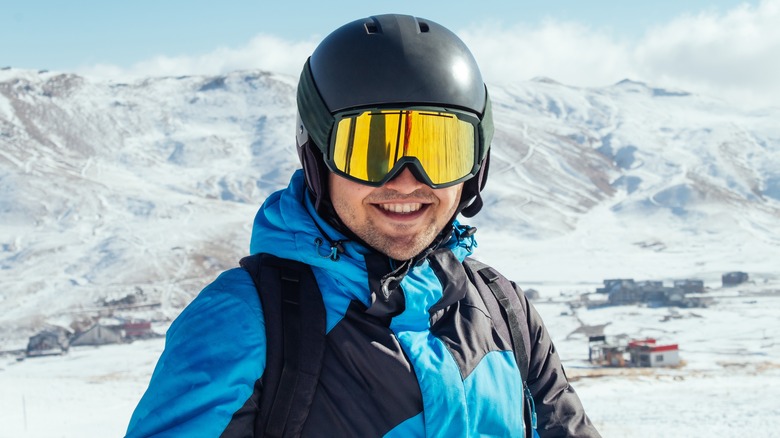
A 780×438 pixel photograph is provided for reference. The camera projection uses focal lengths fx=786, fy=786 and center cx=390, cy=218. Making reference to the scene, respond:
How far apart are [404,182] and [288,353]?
0.54 m

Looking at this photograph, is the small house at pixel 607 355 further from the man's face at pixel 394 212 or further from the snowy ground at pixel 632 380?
the man's face at pixel 394 212

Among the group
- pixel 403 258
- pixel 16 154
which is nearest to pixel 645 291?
pixel 403 258

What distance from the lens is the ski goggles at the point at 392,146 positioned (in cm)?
190

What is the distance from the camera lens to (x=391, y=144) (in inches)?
74.7

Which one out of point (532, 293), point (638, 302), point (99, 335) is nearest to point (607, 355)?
point (638, 302)

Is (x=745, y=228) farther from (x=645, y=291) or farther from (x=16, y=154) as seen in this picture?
(x=16, y=154)

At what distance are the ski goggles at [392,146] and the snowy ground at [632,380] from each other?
11289 millimetres

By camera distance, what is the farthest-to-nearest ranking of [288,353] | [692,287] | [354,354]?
[692,287] < [354,354] < [288,353]

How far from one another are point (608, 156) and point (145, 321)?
2730 inches

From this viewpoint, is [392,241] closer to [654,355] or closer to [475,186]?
[475,186]

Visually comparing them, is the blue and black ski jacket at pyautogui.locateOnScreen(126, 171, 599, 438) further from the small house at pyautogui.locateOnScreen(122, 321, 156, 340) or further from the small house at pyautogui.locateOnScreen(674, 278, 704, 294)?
the small house at pyautogui.locateOnScreen(674, 278, 704, 294)

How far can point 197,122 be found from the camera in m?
102

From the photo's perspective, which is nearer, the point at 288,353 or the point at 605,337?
the point at 288,353

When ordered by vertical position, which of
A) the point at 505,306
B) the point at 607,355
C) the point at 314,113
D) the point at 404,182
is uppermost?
the point at 314,113
